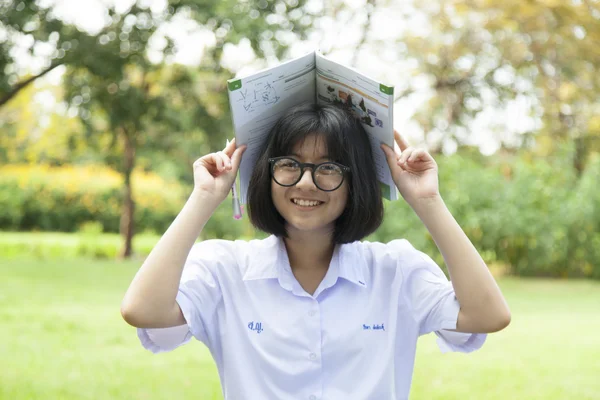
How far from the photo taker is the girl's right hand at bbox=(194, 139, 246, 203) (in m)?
1.63

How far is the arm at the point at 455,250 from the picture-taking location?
5.23 ft

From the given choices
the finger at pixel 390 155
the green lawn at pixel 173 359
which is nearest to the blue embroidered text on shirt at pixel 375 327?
the finger at pixel 390 155

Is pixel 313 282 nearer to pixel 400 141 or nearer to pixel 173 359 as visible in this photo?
pixel 400 141

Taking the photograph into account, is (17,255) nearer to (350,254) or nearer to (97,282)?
(97,282)

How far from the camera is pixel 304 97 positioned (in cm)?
172

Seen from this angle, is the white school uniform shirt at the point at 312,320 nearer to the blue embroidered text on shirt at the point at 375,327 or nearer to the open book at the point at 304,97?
the blue embroidered text on shirt at the point at 375,327

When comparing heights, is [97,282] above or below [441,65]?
below

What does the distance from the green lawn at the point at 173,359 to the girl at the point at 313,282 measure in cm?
301

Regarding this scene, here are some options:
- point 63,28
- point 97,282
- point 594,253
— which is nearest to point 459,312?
point 63,28

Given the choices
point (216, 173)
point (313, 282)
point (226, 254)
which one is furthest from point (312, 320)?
point (216, 173)

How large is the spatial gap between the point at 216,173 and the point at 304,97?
0.88 ft

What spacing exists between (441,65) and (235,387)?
1245 centimetres

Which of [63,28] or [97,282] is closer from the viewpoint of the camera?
[63,28]

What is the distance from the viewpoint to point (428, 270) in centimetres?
169
